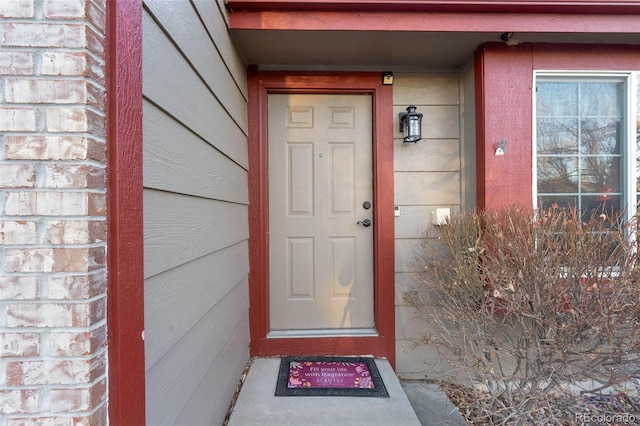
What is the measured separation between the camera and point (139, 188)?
0.87m

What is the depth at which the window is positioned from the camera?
2.17 metres

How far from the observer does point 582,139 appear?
7.23 feet

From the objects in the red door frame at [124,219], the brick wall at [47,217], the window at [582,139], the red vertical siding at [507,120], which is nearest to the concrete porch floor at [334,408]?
the red door frame at [124,219]

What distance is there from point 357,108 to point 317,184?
689 millimetres

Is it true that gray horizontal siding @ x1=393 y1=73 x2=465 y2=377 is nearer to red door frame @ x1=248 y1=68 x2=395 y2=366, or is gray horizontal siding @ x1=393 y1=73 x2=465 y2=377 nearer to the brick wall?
red door frame @ x1=248 y1=68 x2=395 y2=366

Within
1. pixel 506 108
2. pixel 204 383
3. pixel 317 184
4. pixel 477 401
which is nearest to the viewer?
pixel 204 383

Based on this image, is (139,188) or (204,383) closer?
(139,188)

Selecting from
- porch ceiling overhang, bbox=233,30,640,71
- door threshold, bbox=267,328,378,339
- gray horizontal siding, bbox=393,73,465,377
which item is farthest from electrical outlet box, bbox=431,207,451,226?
porch ceiling overhang, bbox=233,30,640,71

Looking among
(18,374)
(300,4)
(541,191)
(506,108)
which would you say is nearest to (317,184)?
(300,4)

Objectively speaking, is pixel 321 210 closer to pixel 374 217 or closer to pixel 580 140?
pixel 374 217

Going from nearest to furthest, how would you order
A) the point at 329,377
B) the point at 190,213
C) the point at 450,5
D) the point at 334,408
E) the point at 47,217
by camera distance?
the point at 47,217
the point at 190,213
the point at 334,408
the point at 450,5
the point at 329,377

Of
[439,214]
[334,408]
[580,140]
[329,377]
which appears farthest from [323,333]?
[580,140]

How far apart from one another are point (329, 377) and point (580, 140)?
7.88ft

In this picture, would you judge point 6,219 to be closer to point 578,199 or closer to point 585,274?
point 585,274
